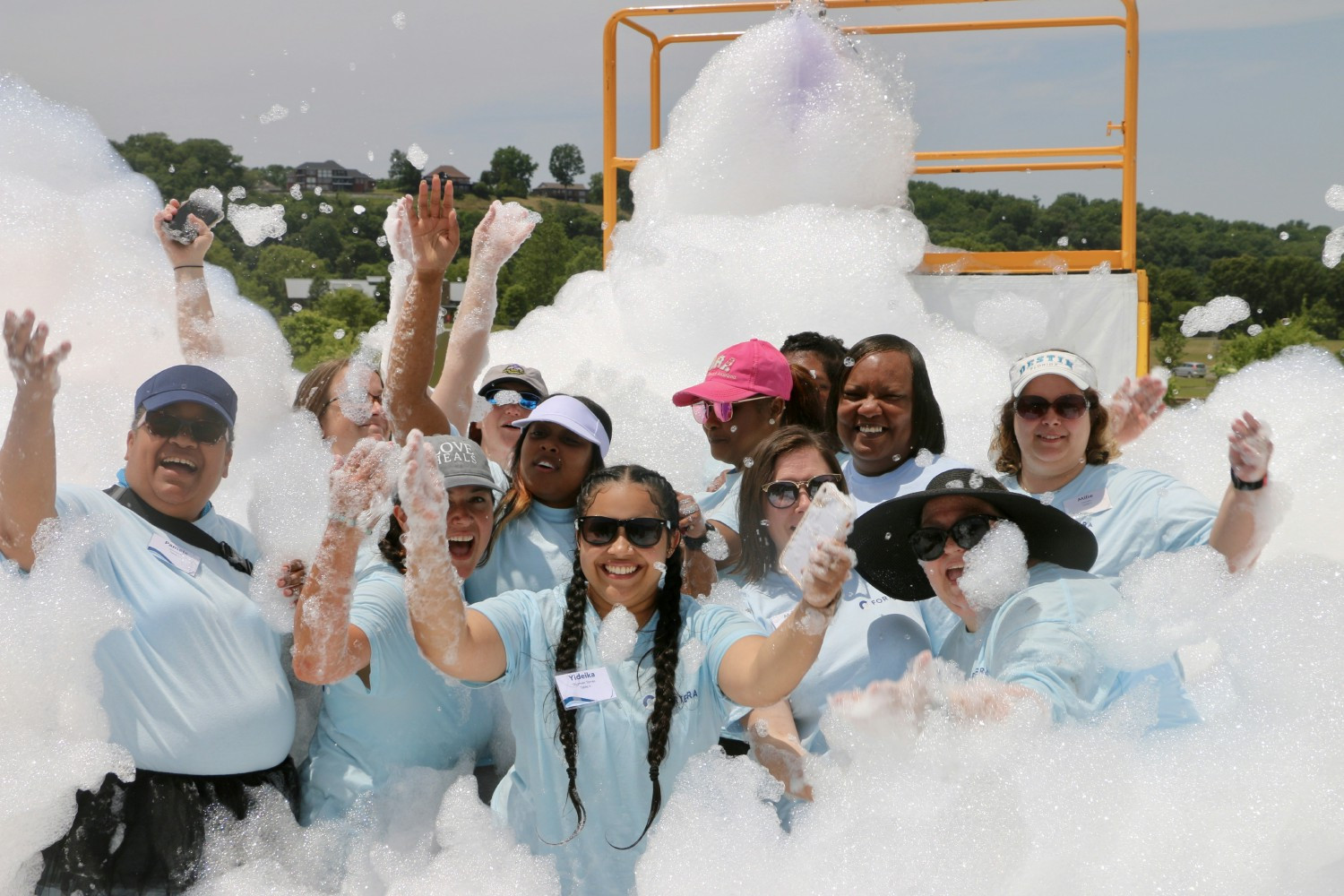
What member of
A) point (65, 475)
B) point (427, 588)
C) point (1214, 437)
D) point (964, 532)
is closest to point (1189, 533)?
point (964, 532)

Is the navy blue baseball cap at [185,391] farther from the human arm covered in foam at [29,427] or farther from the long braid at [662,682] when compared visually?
the long braid at [662,682]

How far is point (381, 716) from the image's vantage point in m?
2.31

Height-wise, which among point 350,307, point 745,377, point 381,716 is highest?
point 745,377

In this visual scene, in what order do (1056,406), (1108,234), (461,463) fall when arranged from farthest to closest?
(1108,234) < (1056,406) < (461,463)

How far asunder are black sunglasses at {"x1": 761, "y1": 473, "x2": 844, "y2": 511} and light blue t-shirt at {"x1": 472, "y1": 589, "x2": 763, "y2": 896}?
43cm

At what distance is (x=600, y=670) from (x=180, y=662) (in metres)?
0.79

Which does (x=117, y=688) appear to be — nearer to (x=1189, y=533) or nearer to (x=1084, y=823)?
(x=1084, y=823)

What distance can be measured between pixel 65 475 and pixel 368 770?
5.03ft

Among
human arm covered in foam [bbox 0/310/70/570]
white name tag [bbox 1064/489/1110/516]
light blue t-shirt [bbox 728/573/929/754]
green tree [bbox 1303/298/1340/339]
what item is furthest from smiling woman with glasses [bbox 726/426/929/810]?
green tree [bbox 1303/298/1340/339]

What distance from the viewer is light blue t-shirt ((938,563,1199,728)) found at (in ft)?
6.62

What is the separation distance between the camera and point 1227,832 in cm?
197

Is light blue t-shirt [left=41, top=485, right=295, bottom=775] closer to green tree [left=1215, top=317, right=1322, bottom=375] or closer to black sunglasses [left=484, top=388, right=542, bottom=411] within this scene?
black sunglasses [left=484, top=388, right=542, bottom=411]

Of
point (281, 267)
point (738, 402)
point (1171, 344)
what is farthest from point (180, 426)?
point (281, 267)

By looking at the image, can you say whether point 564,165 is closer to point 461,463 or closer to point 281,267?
point 461,463
